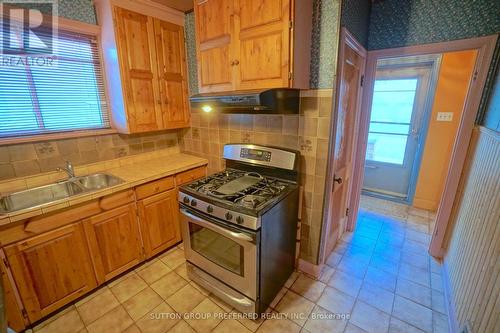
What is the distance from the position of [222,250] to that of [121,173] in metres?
1.32

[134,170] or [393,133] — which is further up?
[393,133]

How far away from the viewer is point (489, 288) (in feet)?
3.85

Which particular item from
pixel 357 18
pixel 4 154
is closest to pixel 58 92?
pixel 4 154

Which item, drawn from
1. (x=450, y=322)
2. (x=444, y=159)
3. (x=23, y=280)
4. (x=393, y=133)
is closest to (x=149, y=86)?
(x=23, y=280)

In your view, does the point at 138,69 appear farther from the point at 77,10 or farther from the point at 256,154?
the point at 256,154

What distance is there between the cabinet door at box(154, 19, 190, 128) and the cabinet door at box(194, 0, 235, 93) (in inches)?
21.3

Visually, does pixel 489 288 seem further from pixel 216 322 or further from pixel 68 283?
pixel 68 283

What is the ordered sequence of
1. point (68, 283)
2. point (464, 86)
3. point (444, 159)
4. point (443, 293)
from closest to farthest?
point (68, 283) → point (443, 293) → point (464, 86) → point (444, 159)

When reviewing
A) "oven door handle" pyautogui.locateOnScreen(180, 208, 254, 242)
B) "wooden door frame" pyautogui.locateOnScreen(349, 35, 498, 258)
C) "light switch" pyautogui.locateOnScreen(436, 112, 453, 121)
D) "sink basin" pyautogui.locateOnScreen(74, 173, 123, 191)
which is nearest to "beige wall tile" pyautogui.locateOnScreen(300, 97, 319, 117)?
"wooden door frame" pyautogui.locateOnScreen(349, 35, 498, 258)

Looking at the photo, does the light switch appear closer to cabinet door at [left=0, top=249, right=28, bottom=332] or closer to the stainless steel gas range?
the stainless steel gas range

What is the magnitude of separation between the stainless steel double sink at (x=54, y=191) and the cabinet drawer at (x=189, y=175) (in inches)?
21.5

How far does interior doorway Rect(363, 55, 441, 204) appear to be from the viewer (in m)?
3.11

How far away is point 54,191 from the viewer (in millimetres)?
1975

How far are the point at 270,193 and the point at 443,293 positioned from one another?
1.74 meters
